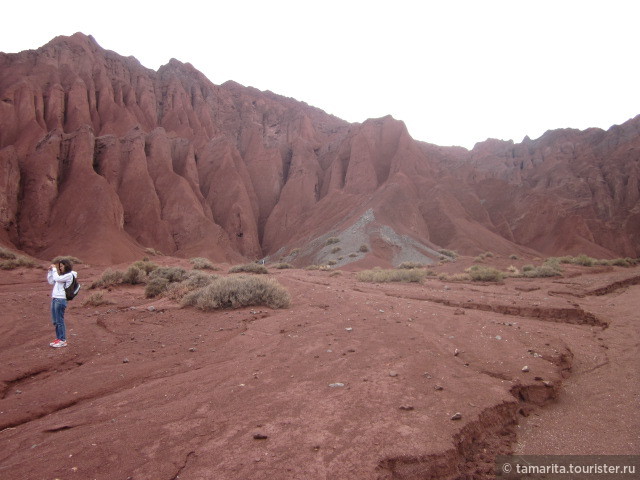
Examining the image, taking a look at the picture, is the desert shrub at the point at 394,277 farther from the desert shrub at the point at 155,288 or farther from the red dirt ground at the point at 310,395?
the desert shrub at the point at 155,288

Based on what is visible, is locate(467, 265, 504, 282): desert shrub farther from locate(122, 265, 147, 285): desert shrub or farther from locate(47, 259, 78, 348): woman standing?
locate(47, 259, 78, 348): woman standing

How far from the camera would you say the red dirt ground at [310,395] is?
11.5ft

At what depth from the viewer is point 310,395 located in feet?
15.8

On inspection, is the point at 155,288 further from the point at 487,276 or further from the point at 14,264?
the point at 487,276

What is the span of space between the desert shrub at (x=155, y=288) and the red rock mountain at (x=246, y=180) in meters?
21.1

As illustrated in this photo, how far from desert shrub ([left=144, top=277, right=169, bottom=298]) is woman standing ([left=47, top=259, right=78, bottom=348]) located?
5325 mm

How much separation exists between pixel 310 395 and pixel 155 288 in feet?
35.7

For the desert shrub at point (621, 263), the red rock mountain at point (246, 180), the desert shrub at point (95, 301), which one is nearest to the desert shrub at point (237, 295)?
the desert shrub at point (95, 301)

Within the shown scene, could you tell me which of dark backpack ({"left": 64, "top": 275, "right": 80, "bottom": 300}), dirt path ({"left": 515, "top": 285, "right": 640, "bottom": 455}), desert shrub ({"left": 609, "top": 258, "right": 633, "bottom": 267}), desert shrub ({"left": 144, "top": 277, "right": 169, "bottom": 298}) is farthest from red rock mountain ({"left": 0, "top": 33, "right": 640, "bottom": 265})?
dirt path ({"left": 515, "top": 285, "right": 640, "bottom": 455})

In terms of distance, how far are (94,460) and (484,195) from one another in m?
73.3

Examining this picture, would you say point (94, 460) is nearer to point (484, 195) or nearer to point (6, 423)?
point (6, 423)

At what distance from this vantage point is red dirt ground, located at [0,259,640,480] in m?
3.52

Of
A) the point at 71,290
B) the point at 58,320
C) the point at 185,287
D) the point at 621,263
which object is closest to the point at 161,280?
the point at 185,287

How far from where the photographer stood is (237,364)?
6207mm
